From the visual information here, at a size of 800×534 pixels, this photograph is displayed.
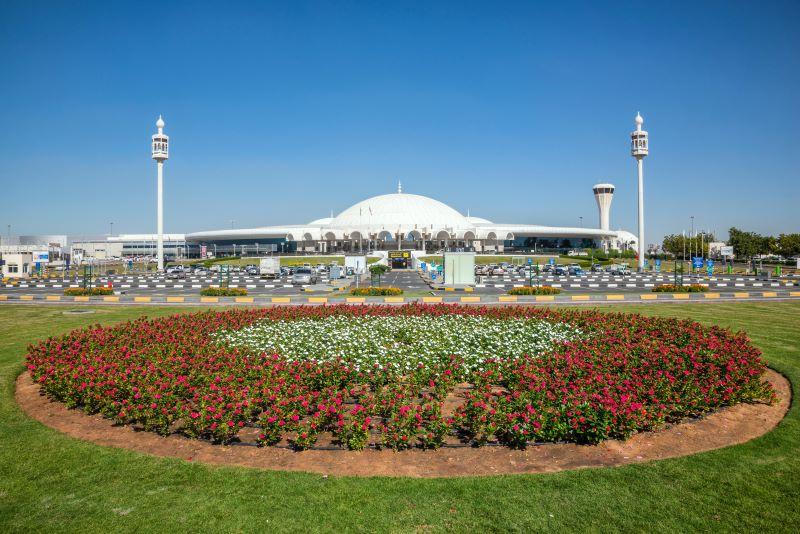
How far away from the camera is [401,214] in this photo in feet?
336

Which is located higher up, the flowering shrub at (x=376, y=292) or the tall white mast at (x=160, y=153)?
the tall white mast at (x=160, y=153)

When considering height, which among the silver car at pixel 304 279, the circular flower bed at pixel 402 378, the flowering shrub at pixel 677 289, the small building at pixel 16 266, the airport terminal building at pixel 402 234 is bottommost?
the circular flower bed at pixel 402 378

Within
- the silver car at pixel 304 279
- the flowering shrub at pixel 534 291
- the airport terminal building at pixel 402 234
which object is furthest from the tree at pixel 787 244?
the silver car at pixel 304 279

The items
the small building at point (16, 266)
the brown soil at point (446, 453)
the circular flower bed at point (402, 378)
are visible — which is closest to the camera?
the brown soil at point (446, 453)

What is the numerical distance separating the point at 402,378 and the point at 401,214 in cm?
9371

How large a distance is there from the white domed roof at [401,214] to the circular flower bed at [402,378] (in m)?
85.8

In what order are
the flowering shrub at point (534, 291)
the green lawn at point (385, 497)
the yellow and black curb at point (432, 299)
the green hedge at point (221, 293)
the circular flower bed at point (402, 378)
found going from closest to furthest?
1. the green lawn at point (385, 497)
2. the circular flower bed at point (402, 378)
3. the yellow and black curb at point (432, 299)
4. the green hedge at point (221, 293)
5. the flowering shrub at point (534, 291)

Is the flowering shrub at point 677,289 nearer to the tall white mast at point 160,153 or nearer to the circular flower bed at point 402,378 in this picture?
the circular flower bed at point 402,378

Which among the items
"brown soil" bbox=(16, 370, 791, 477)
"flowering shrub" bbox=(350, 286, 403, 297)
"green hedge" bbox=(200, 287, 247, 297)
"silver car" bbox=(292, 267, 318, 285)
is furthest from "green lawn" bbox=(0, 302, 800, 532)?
"silver car" bbox=(292, 267, 318, 285)

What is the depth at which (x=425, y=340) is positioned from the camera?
38.1 ft

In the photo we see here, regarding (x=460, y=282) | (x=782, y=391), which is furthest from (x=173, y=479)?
(x=460, y=282)

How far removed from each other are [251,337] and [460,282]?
2158 centimetres

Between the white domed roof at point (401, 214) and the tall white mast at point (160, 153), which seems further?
the white domed roof at point (401, 214)

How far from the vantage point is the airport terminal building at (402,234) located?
9862 cm
